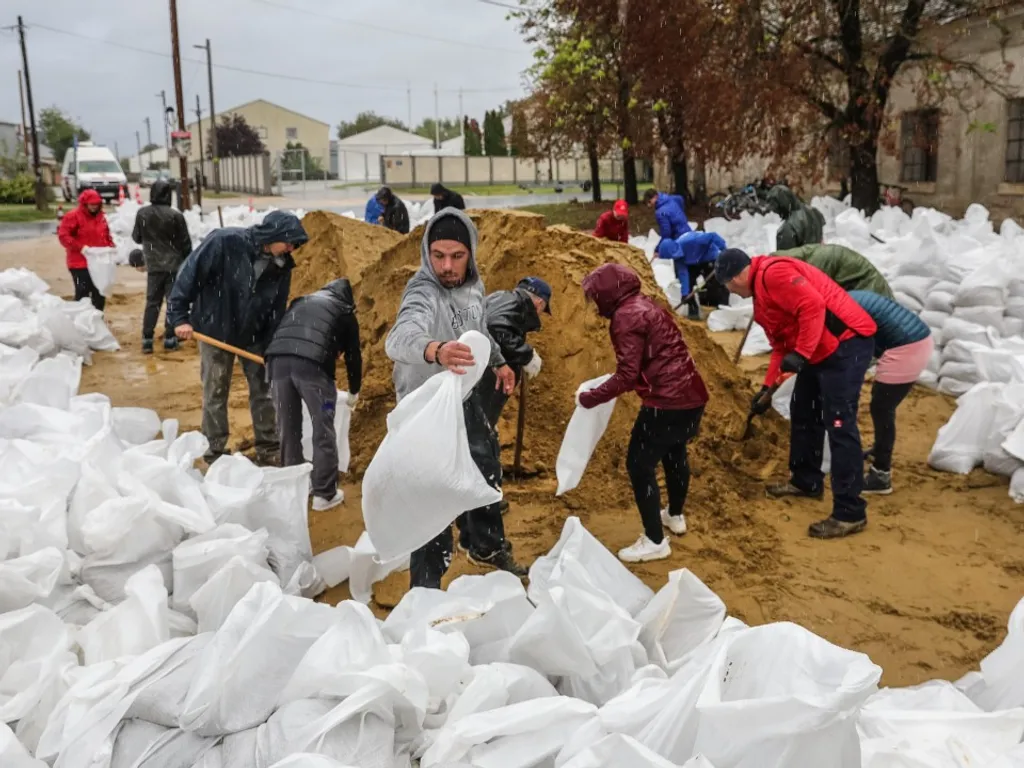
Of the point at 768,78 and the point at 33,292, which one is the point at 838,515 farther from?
the point at 768,78

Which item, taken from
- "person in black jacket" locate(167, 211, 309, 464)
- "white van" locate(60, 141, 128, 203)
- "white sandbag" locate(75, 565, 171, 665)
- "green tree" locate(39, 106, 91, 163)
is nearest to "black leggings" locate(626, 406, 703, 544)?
"white sandbag" locate(75, 565, 171, 665)

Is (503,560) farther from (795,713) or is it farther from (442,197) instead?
(442,197)

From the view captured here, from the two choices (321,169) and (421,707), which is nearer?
(421,707)

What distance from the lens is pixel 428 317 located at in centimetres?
288

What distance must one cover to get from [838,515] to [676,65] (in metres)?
10.9

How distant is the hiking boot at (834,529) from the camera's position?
3.95m

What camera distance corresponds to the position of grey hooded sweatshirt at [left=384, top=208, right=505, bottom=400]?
2.81m

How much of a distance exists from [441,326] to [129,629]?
1.31 meters

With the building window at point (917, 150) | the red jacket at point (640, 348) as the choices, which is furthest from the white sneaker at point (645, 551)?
the building window at point (917, 150)

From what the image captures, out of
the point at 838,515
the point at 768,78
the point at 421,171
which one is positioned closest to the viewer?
the point at 838,515

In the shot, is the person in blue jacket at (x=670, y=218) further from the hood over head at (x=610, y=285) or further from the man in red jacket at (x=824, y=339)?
the hood over head at (x=610, y=285)

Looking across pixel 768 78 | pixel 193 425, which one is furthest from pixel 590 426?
pixel 768 78

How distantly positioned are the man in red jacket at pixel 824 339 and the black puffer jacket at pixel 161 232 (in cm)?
499

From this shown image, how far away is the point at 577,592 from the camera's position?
7.51 ft
